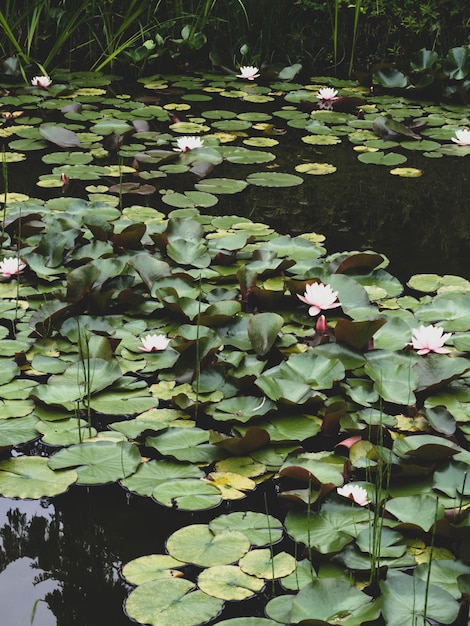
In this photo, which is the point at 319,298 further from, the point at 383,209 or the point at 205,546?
the point at 383,209

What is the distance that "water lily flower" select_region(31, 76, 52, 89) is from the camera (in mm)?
4546

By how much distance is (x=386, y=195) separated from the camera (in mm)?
3418

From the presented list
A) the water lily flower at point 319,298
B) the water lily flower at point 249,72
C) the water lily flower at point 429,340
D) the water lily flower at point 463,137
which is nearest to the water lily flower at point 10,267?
the water lily flower at point 319,298

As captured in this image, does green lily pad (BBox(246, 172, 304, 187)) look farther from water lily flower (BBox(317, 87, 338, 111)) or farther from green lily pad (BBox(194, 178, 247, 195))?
water lily flower (BBox(317, 87, 338, 111))

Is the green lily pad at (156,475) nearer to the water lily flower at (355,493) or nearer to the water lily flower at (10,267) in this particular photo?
the water lily flower at (355,493)

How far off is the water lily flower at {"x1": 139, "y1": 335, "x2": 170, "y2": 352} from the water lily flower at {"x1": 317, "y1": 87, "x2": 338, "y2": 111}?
8.35 ft

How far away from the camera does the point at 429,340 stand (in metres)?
2.12

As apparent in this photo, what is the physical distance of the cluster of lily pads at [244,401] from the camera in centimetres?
152

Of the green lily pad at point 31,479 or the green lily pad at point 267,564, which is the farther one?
A: the green lily pad at point 31,479

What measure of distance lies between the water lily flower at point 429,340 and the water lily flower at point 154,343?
0.60 m

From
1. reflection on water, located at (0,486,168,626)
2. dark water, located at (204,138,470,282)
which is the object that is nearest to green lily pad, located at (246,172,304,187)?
dark water, located at (204,138,470,282)

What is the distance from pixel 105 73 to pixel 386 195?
7.42 ft

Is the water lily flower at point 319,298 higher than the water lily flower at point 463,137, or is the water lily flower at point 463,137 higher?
the water lily flower at point 319,298

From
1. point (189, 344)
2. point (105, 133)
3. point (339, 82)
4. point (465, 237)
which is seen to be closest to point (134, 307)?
point (189, 344)
